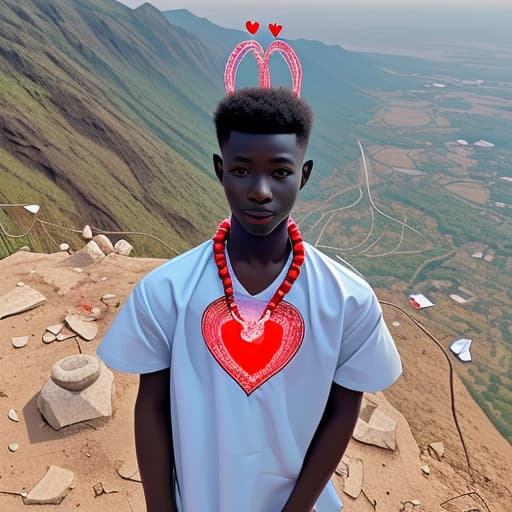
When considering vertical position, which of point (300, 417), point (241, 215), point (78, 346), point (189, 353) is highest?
point (241, 215)

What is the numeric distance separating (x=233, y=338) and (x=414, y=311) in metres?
29.6

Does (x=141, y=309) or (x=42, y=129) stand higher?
(x=141, y=309)

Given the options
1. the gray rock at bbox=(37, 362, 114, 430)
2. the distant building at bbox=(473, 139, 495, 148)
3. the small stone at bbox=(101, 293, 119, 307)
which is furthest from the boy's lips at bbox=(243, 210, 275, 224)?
the distant building at bbox=(473, 139, 495, 148)

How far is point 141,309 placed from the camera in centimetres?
134

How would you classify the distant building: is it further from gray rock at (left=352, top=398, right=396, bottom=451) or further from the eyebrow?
the eyebrow

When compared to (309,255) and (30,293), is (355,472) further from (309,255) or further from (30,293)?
(30,293)

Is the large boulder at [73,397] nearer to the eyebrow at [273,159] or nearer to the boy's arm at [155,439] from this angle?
the boy's arm at [155,439]

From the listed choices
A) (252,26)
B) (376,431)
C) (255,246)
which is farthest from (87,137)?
(255,246)

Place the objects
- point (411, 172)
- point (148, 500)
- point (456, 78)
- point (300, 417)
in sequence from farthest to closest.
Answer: point (456, 78) → point (411, 172) → point (148, 500) → point (300, 417)

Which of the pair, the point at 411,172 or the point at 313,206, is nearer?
the point at 313,206

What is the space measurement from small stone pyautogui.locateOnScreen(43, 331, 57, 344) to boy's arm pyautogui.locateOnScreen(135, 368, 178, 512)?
154 inches

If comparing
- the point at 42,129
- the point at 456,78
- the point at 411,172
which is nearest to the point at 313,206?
the point at 411,172

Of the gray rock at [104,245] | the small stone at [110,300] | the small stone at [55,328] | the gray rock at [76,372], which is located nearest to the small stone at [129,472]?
the gray rock at [76,372]

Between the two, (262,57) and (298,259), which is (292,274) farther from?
(262,57)
